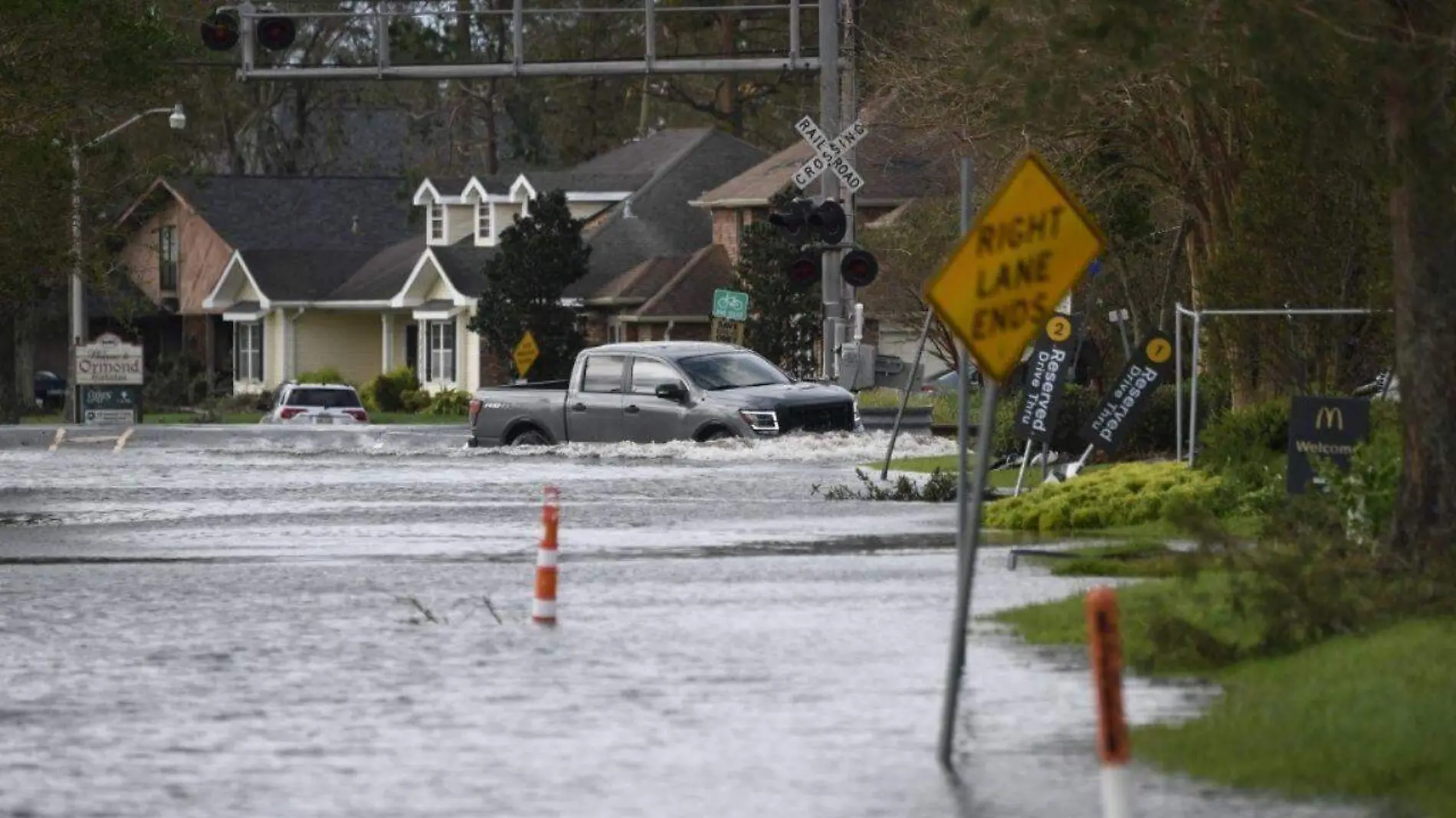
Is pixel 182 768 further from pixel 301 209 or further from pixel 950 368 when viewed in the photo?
pixel 301 209

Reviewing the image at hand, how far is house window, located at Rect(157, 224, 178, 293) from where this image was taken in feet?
302

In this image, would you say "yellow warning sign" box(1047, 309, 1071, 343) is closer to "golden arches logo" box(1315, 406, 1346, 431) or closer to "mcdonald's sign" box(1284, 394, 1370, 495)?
"mcdonald's sign" box(1284, 394, 1370, 495)

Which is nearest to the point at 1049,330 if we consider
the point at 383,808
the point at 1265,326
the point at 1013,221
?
the point at 1265,326

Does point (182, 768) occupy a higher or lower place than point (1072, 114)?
lower

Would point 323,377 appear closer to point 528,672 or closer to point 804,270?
point 804,270

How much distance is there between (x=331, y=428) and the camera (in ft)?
149

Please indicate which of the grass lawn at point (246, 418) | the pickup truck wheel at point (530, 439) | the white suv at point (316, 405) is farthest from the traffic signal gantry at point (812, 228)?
the grass lawn at point (246, 418)

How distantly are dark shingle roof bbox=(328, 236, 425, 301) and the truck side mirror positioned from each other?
146ft

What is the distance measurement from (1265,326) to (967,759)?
48.5 feet

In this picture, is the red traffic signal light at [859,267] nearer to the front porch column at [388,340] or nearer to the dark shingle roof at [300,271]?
the front porch column at [388,340]

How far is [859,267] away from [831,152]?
7.76 ft

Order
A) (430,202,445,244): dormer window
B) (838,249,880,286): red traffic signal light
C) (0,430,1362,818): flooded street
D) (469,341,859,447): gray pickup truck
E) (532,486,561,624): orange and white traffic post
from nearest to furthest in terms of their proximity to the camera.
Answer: (0,430,1362,818): flooded street
(532,486,561,624): orange and white traffic post
(838,249,880,286): red traffic signal light
(469,341,859,447): gray pickup truck
(430,202,445,244): dormer window

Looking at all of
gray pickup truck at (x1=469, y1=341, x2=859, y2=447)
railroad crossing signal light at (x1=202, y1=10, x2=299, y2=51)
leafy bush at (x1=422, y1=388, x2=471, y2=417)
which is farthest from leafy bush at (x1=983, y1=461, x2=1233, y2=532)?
leafy bush at (x1=422, y1=388, x2=471, y2=417)

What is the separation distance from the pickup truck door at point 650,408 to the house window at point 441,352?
41.8 meters
